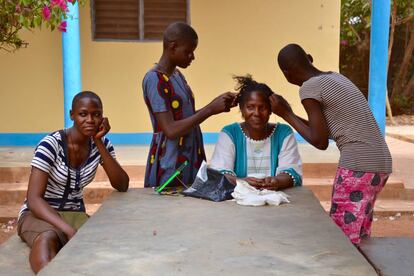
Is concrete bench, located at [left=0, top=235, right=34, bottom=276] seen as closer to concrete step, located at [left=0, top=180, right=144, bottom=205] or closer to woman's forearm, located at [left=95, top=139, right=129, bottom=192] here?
woman's forearm, located at [left=95, top=139, right=129, bottom=192]

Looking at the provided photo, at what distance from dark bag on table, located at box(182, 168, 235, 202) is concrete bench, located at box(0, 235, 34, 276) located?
2.52 ft

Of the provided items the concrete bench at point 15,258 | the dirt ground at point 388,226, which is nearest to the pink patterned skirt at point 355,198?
the concrete bench at point 15,258

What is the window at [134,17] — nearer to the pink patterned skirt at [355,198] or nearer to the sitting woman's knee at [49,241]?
Result: the pink patterned skirt at [355,198]

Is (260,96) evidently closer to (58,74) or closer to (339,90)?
(339,90)

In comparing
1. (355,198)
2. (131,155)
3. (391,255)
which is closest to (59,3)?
(355,198)

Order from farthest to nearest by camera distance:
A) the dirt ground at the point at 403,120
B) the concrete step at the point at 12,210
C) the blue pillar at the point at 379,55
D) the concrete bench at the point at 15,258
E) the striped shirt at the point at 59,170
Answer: the dirt ground at the point at 403,120 < the blue pillar at the point at 379,55 < the concrete step at the point at 12,210 < the striped shirt at the point at 59,170 < the concrete bench at the point at 15,258

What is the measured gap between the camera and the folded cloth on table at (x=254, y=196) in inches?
95.1

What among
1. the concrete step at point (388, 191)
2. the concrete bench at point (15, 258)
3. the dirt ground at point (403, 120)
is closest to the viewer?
the concrete bench at point (15, 258)

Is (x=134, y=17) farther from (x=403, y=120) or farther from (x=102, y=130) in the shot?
(x=403, y=120)

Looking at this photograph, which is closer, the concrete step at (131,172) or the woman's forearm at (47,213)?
the woman's forearm at (47,213)

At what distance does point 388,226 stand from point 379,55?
2.26 meters

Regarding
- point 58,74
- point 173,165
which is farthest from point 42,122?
point 173,165

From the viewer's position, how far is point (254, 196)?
244 centimetres

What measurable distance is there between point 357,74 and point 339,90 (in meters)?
13.9
